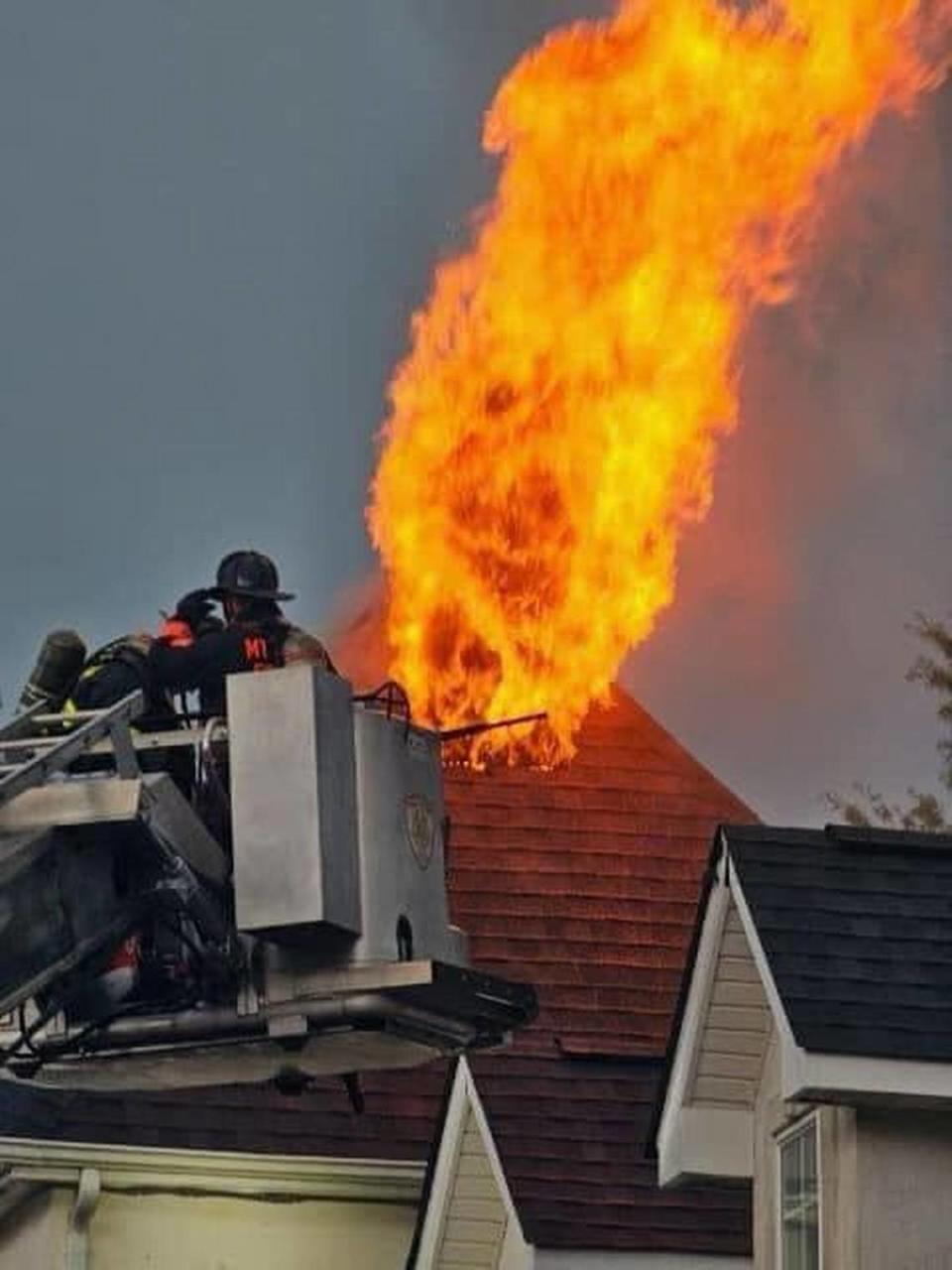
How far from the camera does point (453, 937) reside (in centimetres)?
A: 1408

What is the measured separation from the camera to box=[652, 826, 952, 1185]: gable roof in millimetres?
16141

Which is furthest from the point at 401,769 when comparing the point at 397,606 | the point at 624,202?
the point at 624,202

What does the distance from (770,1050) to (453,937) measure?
179 inches

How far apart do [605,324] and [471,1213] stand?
20.1 feet

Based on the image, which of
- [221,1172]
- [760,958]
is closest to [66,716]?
[760,958]

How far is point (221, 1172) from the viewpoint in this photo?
2439 centimetres

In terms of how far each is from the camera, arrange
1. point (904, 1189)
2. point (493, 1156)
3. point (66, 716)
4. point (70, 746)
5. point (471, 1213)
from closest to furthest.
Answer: point (70, 746), point (66, 716), point (904, 1189), point (493, 1156), point (471, 1213)

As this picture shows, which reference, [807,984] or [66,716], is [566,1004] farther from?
[66,716]

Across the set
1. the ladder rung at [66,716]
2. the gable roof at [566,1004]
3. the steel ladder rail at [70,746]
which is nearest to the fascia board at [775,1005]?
the steel ladder rail at [70,746]

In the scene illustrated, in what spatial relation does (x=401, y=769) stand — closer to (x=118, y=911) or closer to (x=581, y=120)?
(x=118, y=911)

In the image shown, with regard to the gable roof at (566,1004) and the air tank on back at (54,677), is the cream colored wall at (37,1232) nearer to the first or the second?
the gable roof at (566,1004)

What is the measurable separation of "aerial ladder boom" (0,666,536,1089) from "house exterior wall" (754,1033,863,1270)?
327 cm

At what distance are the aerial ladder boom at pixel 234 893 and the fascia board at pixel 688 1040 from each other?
4.37 meters

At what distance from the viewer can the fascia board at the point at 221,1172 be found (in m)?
23.8
